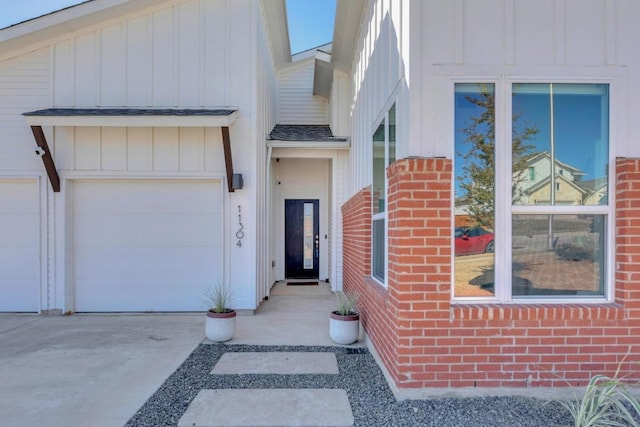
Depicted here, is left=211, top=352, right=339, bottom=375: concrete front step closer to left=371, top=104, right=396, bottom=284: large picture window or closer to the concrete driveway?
the concrete driveway

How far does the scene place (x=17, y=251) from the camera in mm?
6969

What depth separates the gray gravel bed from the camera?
10.3 ft

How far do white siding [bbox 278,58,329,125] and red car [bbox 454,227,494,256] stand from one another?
809 centimetres

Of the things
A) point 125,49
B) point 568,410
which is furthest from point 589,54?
point 125,49

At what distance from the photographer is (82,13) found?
6477 mm

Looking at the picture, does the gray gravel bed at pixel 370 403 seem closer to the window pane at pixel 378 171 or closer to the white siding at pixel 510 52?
the window pane at pixel 378 171

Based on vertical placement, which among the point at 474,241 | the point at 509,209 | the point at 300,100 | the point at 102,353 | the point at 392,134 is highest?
the point at 300,100

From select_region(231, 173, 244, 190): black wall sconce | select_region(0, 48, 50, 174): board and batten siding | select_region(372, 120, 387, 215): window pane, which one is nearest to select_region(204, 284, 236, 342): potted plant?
select_region(231, 173, 244, 190): black wall sconce

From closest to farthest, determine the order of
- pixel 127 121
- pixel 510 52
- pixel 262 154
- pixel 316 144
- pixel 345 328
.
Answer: pixel 510 52 < pixel 345 328 < pixel 127 121 < pixel 262 154 < pixel 316 144

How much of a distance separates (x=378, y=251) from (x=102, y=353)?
3.70 meters

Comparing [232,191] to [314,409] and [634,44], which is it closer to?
[314,409]

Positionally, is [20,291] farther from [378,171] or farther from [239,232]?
[378,171]

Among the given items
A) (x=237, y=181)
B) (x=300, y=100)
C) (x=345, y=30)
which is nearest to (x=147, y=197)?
(x=237, y=181)

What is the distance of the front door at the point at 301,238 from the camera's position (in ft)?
35.5
